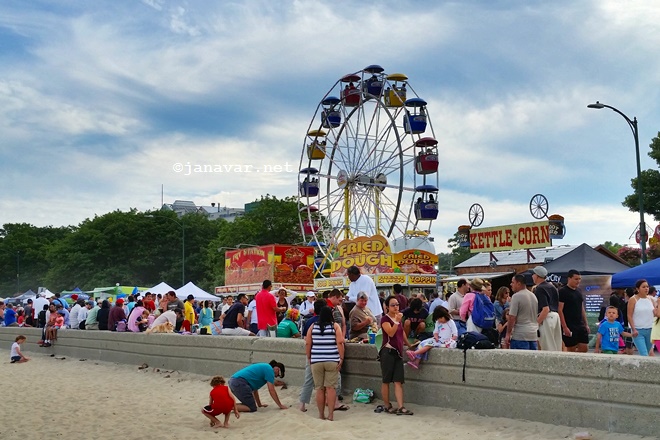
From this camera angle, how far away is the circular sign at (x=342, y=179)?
141 feet

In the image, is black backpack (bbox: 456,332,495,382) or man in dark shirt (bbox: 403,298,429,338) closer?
black backpack (bbox: 456,332,495,382)

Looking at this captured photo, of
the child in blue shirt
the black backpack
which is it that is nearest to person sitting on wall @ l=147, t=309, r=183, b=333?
the black backpack

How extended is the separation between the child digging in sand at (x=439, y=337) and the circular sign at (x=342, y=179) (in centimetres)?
3277

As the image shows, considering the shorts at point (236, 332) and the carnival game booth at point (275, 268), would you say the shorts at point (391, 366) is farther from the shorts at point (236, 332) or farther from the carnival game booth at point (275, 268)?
the carnival game booth at point (275, 268)

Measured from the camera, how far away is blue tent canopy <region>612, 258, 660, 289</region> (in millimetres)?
15576

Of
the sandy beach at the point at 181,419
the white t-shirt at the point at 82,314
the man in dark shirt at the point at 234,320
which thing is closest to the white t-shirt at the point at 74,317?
the white t-shirt at the point at 82,314

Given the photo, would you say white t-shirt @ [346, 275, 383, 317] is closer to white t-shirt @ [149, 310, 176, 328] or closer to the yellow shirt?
white t-shirt @ [149, 310, 176, 328]

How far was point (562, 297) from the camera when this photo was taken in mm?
10789

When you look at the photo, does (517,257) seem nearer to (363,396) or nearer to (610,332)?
(610,332)

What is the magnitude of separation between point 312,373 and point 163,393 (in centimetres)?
447

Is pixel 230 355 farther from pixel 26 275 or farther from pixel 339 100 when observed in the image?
pixel 26 275

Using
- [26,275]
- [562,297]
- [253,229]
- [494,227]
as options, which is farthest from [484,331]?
[26,275]

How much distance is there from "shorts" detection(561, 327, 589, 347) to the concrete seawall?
2079 mm

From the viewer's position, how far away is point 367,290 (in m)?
12.5
